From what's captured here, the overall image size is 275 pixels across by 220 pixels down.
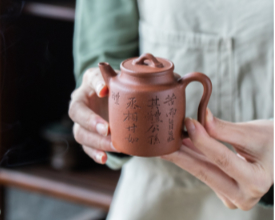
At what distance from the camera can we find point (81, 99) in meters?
0.86

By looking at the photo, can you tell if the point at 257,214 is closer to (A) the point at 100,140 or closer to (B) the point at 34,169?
(A) the point at 100,140

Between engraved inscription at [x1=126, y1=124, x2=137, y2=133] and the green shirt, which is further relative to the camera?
the green shirt

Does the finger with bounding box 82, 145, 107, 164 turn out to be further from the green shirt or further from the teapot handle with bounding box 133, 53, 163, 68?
the teapot handle with bounding box 133, 53, 163, 68

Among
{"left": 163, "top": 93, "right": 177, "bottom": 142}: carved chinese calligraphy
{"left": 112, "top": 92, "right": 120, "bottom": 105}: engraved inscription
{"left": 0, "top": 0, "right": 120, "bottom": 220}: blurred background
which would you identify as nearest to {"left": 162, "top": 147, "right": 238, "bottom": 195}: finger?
{"left": 163, "top": 93, "right": 177, "bottom": 142}: carved chinese calligraphy

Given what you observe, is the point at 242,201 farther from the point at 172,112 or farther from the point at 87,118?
the point at 87,118

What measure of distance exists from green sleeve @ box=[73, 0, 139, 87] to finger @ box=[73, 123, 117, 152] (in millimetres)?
264

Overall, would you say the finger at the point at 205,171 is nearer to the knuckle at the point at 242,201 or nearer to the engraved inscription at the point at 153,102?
the knuckle at the point at 242,201

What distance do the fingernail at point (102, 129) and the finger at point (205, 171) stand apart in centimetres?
16

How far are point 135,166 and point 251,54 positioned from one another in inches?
20.1

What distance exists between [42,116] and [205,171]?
107 centimetres

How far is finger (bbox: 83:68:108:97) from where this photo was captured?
2.46 feet

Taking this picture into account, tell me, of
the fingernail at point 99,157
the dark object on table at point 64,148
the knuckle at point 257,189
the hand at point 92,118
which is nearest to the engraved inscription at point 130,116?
the hand at point 92,118

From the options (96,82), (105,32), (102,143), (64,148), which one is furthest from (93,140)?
(64,148)

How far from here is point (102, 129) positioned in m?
0.76
